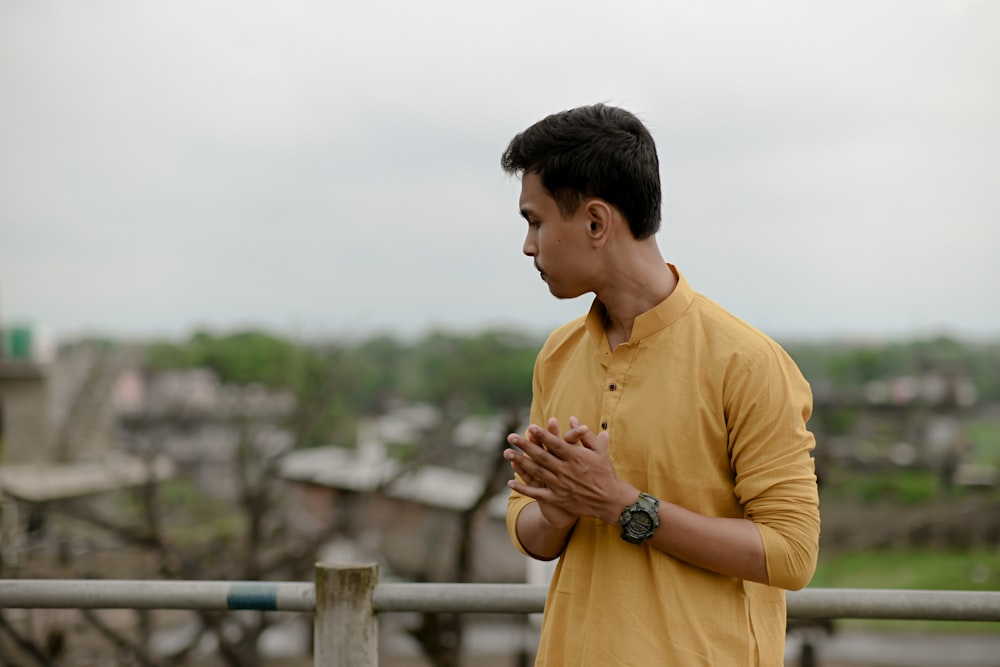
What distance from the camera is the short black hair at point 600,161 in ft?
4.70

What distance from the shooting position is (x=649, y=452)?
1.45 metres

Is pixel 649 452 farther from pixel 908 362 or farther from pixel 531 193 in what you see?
pixel 908 362

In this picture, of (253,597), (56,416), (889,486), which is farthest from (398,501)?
(889,486)

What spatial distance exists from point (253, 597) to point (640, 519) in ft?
3.75

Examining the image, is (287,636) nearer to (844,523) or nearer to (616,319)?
(616,319)

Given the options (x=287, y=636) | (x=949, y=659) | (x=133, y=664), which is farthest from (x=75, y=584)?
(x=949, y=659)

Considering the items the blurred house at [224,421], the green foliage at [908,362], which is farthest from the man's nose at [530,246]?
the green foliage at [908,362]

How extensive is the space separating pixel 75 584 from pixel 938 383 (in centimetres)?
5623

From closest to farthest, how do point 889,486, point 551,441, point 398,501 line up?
1. point 551,441
2. point 398,501
3. point 889,486

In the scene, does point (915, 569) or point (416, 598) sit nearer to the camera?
point (416, 598)

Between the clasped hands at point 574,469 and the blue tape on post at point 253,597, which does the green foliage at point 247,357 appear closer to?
the blue tape on post at point 253,597

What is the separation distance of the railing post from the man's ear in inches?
42.5

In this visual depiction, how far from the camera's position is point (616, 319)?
157cm

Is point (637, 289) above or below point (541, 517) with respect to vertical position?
above
